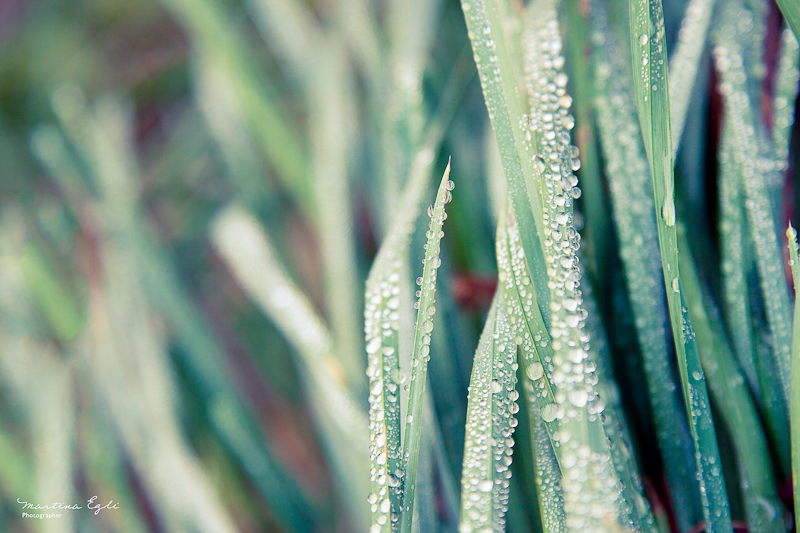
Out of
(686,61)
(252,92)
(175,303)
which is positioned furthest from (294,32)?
(686,61)

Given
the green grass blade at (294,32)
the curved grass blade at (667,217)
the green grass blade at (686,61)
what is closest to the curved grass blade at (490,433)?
the curved grass blade at (667,217)

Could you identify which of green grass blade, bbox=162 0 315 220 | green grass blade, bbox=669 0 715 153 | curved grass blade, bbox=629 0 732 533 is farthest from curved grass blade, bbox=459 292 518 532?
green grass blade, bbox=162 0 315 220

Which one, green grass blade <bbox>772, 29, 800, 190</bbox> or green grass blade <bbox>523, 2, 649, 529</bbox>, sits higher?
green grass blade <bbox>772, 29, 800, 190</bbox>

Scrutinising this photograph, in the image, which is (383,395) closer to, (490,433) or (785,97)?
(490,433)

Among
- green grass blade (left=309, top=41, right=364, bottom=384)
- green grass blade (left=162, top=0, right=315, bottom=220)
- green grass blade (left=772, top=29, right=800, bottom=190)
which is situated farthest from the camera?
green grass blade (left=162, top=0, right=315, bottom=220)

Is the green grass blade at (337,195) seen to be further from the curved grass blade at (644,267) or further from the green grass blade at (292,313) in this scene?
the curved grass blade at (644,267)

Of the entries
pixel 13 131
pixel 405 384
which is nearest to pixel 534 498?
pixel 405 384

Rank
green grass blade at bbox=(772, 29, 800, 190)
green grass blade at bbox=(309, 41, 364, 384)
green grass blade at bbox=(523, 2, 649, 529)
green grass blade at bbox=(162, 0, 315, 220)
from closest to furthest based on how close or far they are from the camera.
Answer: green grass blade at bbox=(523, 2, 649, 529) < green grass blade at bbox=(772, 29, 800, 190) < green grass blade at bbox=(309, 41, 364, 384) < green grass blade at bbox=(162, 0, 315, 220)

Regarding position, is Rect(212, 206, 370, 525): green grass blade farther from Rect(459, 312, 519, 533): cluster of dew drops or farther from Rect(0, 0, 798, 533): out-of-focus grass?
Rect(459, 312, 519, 533): cluster of dew drops

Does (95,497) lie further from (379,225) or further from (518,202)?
(518,202)
